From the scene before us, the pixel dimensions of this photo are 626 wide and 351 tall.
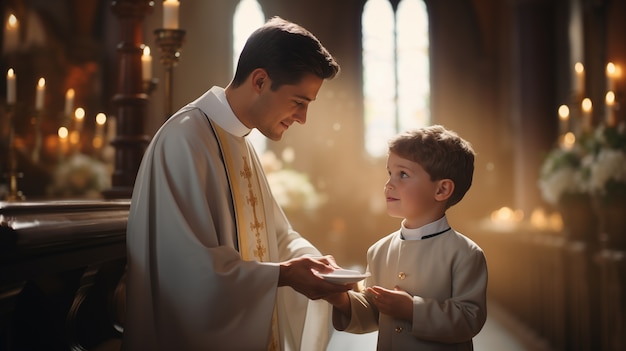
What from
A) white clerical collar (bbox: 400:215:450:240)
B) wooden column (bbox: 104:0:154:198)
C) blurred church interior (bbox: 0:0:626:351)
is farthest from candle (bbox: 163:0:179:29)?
white clerical collar (bbox: 400:215:450:240)

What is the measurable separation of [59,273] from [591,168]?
3.75 metres

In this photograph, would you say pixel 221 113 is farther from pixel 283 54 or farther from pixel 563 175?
pixel 563 175

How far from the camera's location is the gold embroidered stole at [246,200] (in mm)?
2424

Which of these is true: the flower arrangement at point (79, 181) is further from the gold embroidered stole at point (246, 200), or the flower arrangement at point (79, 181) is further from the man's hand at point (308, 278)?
the man's hand at point (308, 278)

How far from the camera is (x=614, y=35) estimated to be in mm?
8633

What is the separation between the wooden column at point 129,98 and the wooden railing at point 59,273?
1136 mm

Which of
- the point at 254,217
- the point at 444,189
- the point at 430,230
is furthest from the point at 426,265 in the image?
the point at 254,217

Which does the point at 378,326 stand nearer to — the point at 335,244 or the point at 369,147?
the point at 335,244

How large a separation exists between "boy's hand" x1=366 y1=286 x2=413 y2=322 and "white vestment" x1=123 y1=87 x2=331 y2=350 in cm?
31

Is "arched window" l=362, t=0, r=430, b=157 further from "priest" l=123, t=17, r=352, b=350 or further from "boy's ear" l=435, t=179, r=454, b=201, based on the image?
"boy's ear" l=435, t=179, r=454, b=201

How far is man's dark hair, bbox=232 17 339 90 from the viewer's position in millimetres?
2393

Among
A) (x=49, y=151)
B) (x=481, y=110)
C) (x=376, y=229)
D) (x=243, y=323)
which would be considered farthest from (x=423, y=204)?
(x=481, y=110)

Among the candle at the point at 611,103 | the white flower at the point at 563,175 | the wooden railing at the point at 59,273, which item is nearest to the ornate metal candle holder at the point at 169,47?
the wooden railing at the point at 59,273

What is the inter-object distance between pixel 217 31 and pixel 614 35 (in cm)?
708
